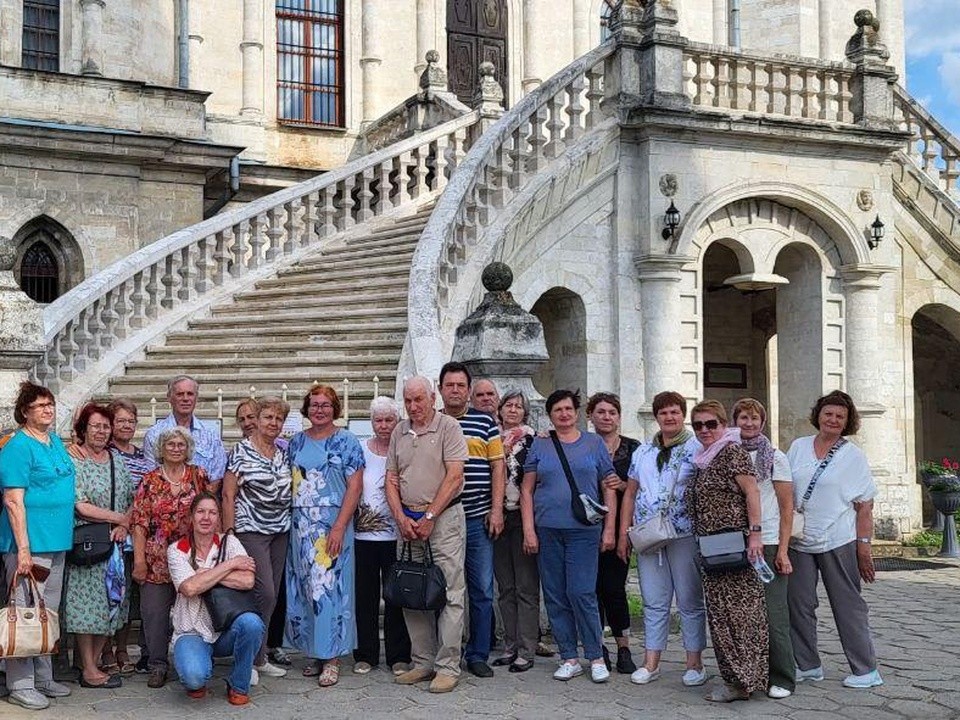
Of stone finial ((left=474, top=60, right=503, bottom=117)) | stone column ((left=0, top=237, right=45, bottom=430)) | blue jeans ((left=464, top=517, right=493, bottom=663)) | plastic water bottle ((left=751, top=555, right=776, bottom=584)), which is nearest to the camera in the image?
plastic water bottle ((left=751, top=555, right=776, bottom=584))

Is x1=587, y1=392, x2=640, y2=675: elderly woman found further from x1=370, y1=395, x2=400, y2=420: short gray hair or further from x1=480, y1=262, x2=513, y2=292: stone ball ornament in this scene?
x1=480, y1=262, x2=513, y2=292: stone ball ornament

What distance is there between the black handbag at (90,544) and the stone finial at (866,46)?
12814mm

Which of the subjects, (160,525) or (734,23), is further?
(734,23)

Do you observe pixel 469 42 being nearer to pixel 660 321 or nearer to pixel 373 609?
pixel 660 321

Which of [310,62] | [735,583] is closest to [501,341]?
[735,583]

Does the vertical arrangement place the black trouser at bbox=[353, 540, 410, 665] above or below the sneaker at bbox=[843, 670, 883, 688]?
above

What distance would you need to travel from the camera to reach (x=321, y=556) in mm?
7387

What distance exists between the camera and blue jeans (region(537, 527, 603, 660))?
747 centimetres

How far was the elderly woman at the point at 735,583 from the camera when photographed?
6.95 metres

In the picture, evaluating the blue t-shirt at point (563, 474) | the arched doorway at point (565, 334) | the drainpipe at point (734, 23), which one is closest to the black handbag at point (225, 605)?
the blue t-shirt at point (563, 474)

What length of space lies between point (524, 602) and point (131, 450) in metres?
2.74

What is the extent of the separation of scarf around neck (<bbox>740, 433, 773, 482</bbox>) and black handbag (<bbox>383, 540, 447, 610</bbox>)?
198 centimetres

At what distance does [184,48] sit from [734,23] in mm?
11453

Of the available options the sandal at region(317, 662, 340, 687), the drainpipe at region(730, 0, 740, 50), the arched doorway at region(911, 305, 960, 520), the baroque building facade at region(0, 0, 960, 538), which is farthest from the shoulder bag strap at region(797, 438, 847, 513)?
the drainpipe at region(730, 0, 740, 50)
